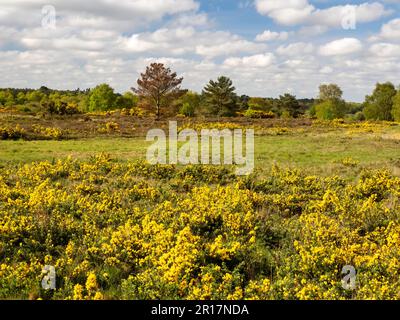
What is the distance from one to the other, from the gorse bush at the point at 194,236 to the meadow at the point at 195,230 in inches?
1.4

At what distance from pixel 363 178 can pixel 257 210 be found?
6.74 metres

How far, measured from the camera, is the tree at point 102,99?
86.3 meters

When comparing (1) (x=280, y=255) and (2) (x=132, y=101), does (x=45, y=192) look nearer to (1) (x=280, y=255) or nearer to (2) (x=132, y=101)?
(1) (x=280, y=255)

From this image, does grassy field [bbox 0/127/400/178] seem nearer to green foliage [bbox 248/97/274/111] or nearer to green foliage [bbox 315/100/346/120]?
green foliage [bbox 315/100/346/120]

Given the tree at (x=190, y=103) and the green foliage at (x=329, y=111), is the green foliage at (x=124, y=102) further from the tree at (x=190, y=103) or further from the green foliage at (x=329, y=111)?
the green foliage at (x=329, y=111)

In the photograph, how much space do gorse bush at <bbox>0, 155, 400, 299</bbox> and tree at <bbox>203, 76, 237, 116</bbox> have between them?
205ft

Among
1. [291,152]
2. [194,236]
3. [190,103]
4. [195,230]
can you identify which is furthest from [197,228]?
[190,103]

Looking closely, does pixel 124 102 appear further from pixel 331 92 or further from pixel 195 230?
pixel 195 230

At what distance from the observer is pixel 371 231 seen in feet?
41.9

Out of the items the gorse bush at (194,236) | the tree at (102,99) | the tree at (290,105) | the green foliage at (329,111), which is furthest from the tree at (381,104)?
the gorse bush at (194,236)

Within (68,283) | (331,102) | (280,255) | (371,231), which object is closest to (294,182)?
(371,231)

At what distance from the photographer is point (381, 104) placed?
8494 cm

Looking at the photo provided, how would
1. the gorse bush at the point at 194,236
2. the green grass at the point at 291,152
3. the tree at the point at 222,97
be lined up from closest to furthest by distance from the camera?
the gorse bush at the point at 194,236 < the green grass at the point at 291,152 < the tree at the point at 222,97

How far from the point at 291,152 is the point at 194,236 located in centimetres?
1717
